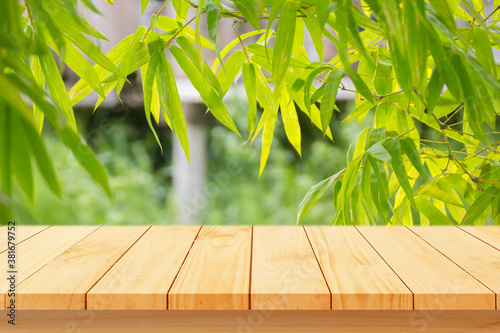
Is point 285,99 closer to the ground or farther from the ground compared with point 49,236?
farther from the ground

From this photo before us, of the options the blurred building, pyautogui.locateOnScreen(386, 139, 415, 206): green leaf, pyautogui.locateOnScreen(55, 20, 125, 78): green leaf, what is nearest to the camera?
pyautogui.locateOnScreen(55, 20, 125, 78): green leaf

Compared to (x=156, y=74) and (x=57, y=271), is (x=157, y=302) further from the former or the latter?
(x=156, y=74)

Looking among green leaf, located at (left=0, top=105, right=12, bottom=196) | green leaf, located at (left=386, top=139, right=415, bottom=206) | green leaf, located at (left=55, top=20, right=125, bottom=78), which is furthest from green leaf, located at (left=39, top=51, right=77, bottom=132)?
green leaf, located at (left=386, top=139, right=415, bottom=206)

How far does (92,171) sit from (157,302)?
21 centimetres

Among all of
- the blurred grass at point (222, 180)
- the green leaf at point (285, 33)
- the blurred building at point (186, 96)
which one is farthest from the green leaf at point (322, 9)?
the blurred grass at point (222, 180)

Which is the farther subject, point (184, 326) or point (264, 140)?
point (264, 140)

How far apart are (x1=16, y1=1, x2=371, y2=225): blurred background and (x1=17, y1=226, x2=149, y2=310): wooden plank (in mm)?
1837

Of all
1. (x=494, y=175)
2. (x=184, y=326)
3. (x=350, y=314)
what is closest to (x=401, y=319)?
(x=350, y=314)

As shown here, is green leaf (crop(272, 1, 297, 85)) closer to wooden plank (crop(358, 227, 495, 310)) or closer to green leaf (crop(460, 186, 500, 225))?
wooden plank (crop(358, 227, 495, 310))

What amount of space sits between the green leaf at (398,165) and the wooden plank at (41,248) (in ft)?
1.55

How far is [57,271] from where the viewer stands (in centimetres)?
59

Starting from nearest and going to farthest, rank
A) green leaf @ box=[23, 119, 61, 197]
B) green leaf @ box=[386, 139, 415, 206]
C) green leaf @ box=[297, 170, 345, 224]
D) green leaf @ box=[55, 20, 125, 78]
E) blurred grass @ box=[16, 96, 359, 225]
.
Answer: green leaf @ box=[23, 119, 61, 197] < green leaf @ box=[55, 20, 125, 78] < green leaf @ box=[386, 139, 415, 206] < green leaf @ box=[297, 170, 345, 224] < blurred grass @ box=[16, 96, 359, 225]

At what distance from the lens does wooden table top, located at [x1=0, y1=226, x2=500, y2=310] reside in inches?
20.1

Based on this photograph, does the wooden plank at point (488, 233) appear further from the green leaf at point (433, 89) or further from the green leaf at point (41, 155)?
the green leaf at point (41, 155)
